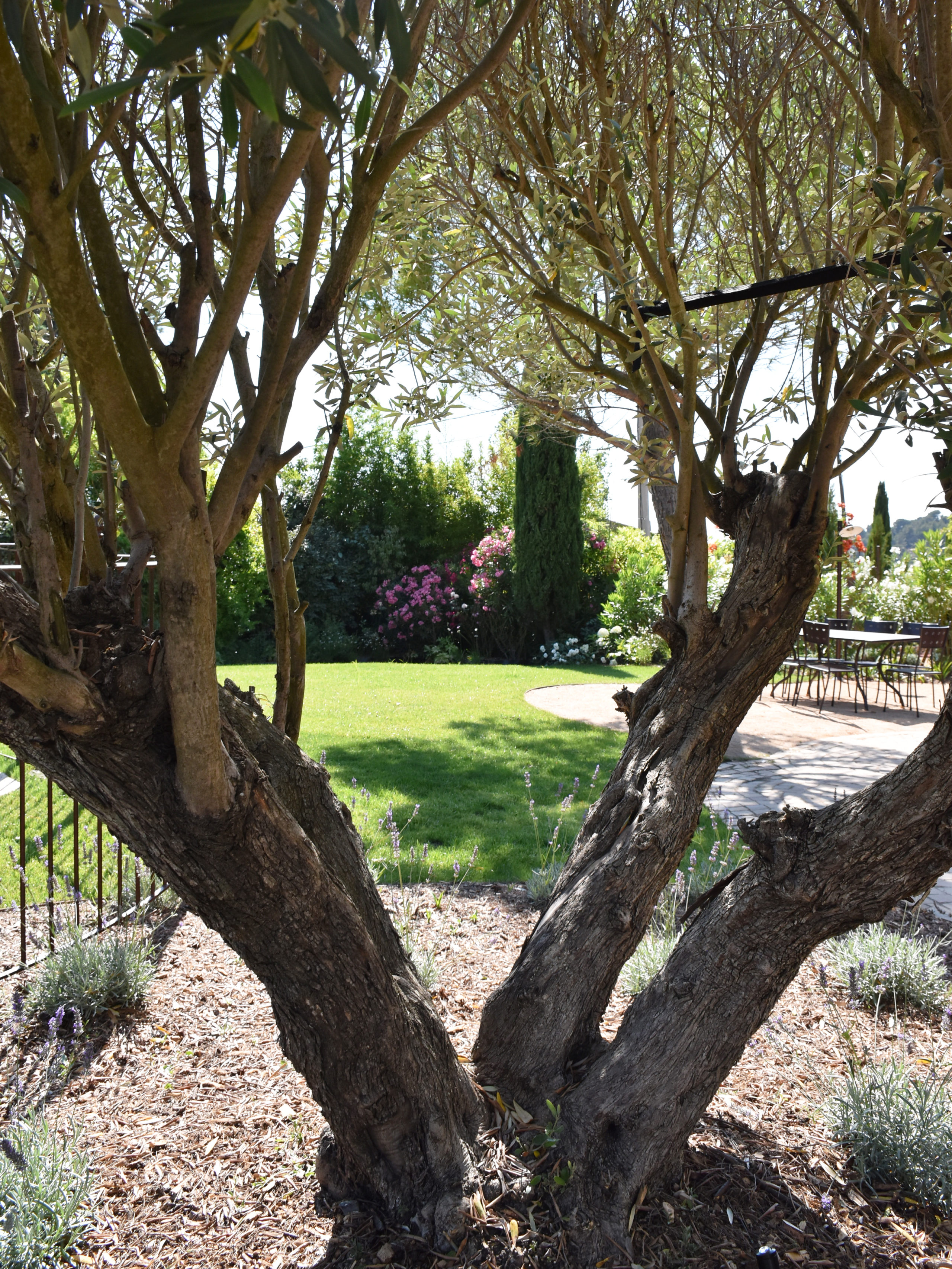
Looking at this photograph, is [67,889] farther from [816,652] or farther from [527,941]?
[816,652]

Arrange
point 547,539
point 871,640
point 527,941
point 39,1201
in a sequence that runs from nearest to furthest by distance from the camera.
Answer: point 39,1201 < point 527,941 < point 871,640 < point 547,539

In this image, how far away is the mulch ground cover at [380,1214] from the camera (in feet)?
6.08

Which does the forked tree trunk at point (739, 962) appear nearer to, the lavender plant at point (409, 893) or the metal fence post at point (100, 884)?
the lavender plant at point (409, 893)

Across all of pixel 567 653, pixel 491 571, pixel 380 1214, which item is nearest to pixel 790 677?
pixel 567 653

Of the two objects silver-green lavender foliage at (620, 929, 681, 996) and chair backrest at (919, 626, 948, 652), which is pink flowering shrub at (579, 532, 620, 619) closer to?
chair backrest at (919, 626, 948, 652)

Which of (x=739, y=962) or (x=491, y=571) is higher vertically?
(x=491, y=571)

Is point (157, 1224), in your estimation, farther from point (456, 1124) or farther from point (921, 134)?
point (921, 134)

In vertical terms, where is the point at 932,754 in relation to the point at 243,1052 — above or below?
above

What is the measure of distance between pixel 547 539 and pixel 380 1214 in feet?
41.4

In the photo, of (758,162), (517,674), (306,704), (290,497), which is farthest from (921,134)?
(290,497)

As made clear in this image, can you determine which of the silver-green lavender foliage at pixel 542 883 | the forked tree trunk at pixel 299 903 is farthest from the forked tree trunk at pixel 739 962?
the silver-green lavender foliage at pixel 542 883

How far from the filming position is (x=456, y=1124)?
6.40 ft

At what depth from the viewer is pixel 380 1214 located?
1921mm

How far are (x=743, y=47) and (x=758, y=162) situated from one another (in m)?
0.46
